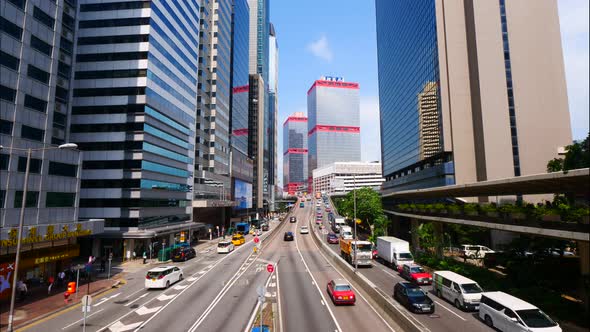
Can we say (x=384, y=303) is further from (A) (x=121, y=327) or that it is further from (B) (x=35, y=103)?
(B) (x=35, y=103)

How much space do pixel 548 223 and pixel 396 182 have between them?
93352mm

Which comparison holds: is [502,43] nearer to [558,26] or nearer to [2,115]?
[558,26]

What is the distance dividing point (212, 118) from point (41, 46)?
5535 cm

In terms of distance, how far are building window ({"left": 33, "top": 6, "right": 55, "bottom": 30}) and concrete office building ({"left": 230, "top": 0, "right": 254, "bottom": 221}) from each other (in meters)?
76.0

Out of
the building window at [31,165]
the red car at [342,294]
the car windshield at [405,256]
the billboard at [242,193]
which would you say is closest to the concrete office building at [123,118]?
the building window at [31,165]

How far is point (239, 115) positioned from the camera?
123 meters

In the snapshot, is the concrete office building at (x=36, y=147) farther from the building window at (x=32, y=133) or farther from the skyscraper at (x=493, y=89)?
the skyscraper at (x=493, y=89)

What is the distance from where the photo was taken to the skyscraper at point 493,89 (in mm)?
65312

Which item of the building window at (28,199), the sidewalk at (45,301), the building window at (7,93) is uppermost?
the building window at (7,93)

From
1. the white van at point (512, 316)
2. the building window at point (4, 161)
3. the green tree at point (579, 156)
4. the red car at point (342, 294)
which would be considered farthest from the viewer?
the green tree at point (579, 156)

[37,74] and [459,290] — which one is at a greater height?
[37,74]

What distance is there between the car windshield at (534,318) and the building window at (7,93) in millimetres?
43823

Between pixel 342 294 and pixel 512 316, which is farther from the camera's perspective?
pixel 342 294

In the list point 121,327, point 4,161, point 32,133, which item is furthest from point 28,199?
point 121,327
